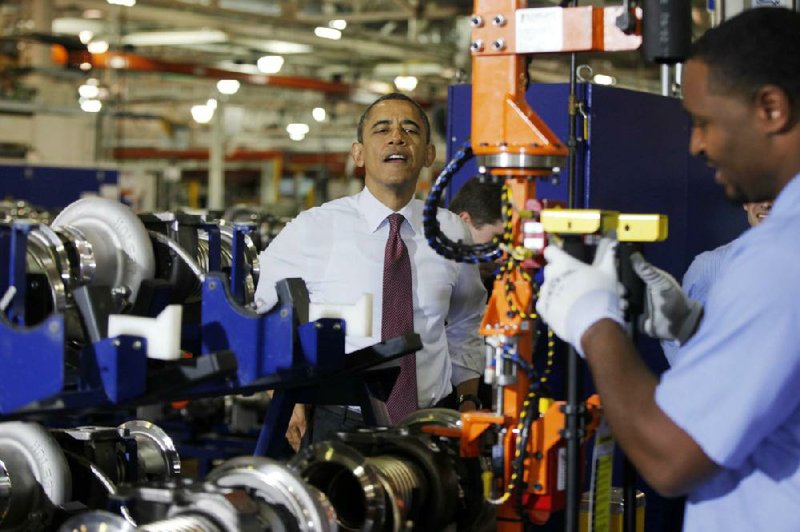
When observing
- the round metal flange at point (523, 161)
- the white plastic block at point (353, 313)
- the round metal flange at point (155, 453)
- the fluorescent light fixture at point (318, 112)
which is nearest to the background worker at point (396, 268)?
the round metal flange at point (155, 453)

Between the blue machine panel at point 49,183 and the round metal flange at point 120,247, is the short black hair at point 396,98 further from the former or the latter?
the blue machine panel at point 49,183

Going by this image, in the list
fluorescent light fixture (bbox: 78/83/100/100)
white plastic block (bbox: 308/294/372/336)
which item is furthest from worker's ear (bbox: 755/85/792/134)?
fluorescent light fixture (bbox: 78/83/100/100)

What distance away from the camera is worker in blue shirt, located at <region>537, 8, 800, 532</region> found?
5.73 ft

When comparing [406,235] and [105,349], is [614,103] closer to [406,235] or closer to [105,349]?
[406,235]

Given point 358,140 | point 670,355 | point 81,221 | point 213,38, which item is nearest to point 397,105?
point 358,140

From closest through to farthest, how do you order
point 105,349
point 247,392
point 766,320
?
point 766,320
point 105,349
point 247,392

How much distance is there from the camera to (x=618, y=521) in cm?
262

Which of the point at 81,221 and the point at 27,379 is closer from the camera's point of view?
the point at 27,379

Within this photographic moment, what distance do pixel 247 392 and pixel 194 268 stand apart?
0.32 metres

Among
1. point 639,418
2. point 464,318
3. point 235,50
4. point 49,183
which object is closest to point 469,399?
point 464,318

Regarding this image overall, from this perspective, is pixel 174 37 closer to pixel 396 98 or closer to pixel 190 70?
pixel 190 70

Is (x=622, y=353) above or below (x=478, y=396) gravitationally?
above

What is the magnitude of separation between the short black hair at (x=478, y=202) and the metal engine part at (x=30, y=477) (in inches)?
75.1

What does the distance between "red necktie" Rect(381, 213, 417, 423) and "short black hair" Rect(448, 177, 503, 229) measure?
0.56 meters
